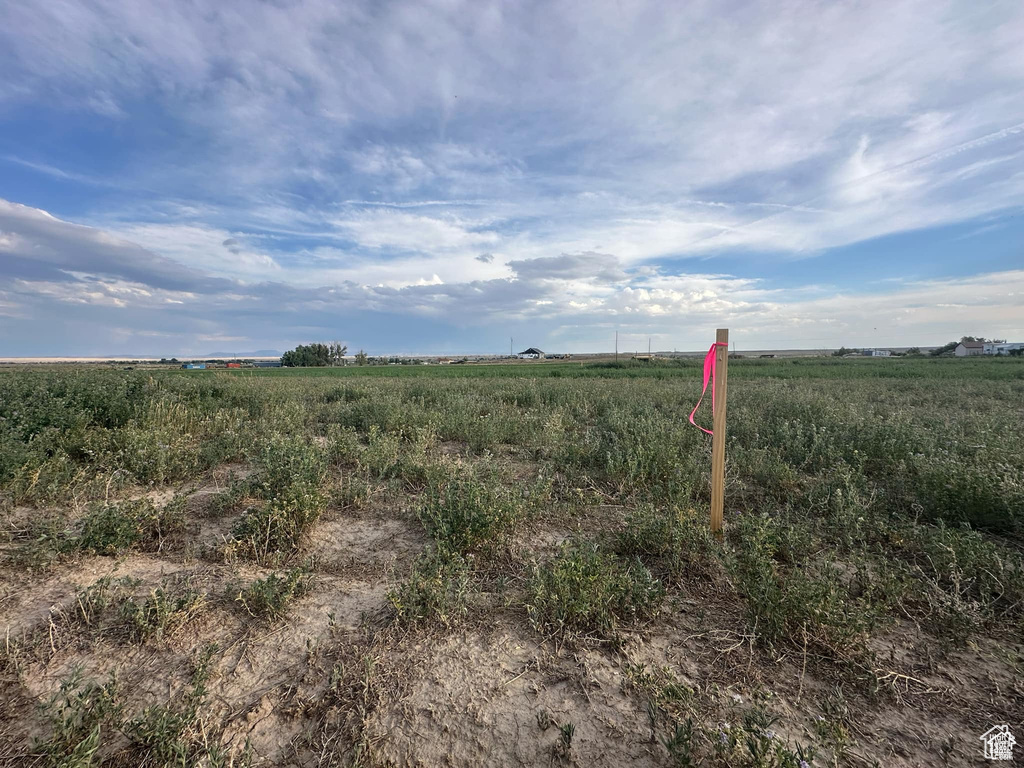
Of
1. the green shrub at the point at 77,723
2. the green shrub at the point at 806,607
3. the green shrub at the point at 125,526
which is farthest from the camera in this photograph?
the green shrub at the point at 125,526

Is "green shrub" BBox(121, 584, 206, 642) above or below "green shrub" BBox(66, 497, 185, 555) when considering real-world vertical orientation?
below

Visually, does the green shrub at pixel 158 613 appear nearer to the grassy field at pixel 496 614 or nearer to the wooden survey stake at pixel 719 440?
the grassy field at pixel 496 614

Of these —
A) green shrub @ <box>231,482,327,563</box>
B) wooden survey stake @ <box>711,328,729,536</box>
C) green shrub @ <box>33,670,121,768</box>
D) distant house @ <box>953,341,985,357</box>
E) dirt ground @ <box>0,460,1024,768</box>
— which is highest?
distant house @ <box>953,341,985,357</box>

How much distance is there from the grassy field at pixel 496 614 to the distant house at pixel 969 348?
11208 cm

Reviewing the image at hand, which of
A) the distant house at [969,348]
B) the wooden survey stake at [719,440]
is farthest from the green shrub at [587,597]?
the distant house at [969,348]

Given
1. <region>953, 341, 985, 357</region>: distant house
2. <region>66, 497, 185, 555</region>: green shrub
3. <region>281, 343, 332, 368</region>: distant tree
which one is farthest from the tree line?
<region>953, 341, 985, 357</region>: distant house

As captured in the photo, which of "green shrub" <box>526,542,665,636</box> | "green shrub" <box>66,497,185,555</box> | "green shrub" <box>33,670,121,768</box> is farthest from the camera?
"green shrub" <box>66,497,185,555</box>

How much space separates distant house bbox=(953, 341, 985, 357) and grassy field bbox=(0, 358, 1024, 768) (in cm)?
11208

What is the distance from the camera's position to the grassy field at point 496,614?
2.09m

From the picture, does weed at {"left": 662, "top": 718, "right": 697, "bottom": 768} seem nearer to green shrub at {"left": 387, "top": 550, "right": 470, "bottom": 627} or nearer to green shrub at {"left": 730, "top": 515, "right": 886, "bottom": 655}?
green shrub at {"left": 730, "top": 515, "right": 886, "bottom": 655}

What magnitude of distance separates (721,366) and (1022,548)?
122 inches

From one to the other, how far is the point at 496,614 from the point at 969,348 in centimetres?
12070

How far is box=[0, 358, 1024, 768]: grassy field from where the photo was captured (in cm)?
209

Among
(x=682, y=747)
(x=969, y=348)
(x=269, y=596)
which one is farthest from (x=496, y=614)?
(x=969, y=348)
